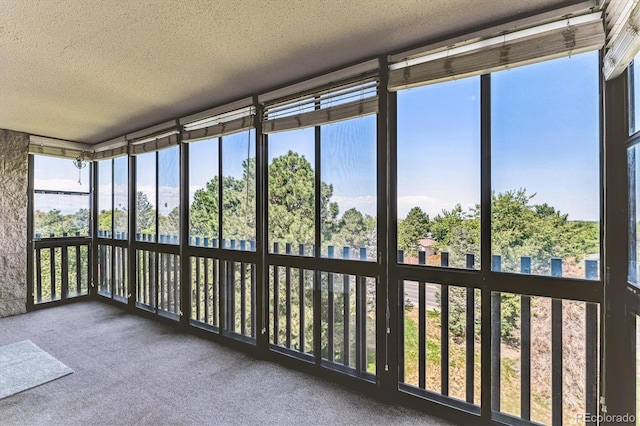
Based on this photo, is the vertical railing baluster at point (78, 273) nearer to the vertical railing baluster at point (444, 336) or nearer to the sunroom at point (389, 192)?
the sunroom at point (389, 192)

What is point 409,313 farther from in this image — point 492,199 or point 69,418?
point 69,418

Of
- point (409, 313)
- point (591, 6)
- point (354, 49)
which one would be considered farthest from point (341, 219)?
point (591, 6)

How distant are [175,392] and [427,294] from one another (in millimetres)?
2023

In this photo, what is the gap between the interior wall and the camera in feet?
13.6

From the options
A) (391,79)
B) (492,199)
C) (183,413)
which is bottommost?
(183,413)

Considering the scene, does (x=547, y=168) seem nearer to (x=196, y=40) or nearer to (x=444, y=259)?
(x=444, y=259)

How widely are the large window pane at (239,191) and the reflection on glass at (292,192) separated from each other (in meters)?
0.24

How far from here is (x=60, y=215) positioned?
188 inches

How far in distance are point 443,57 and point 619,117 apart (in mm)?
1009

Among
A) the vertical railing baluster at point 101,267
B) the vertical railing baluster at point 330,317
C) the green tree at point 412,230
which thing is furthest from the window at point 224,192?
the vertical railing baluster at point 101,267

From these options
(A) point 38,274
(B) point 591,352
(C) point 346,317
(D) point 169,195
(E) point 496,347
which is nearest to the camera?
(B) point 591,352

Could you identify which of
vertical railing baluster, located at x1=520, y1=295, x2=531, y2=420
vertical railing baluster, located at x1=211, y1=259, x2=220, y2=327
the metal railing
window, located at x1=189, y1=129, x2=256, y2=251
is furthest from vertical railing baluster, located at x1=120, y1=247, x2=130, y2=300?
vertical railing baluster, located at x1=520, y1=295, x2=531, y2=420

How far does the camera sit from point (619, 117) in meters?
1.65

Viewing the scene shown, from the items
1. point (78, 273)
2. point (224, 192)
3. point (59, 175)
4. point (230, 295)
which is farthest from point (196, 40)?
point (78, 273)
